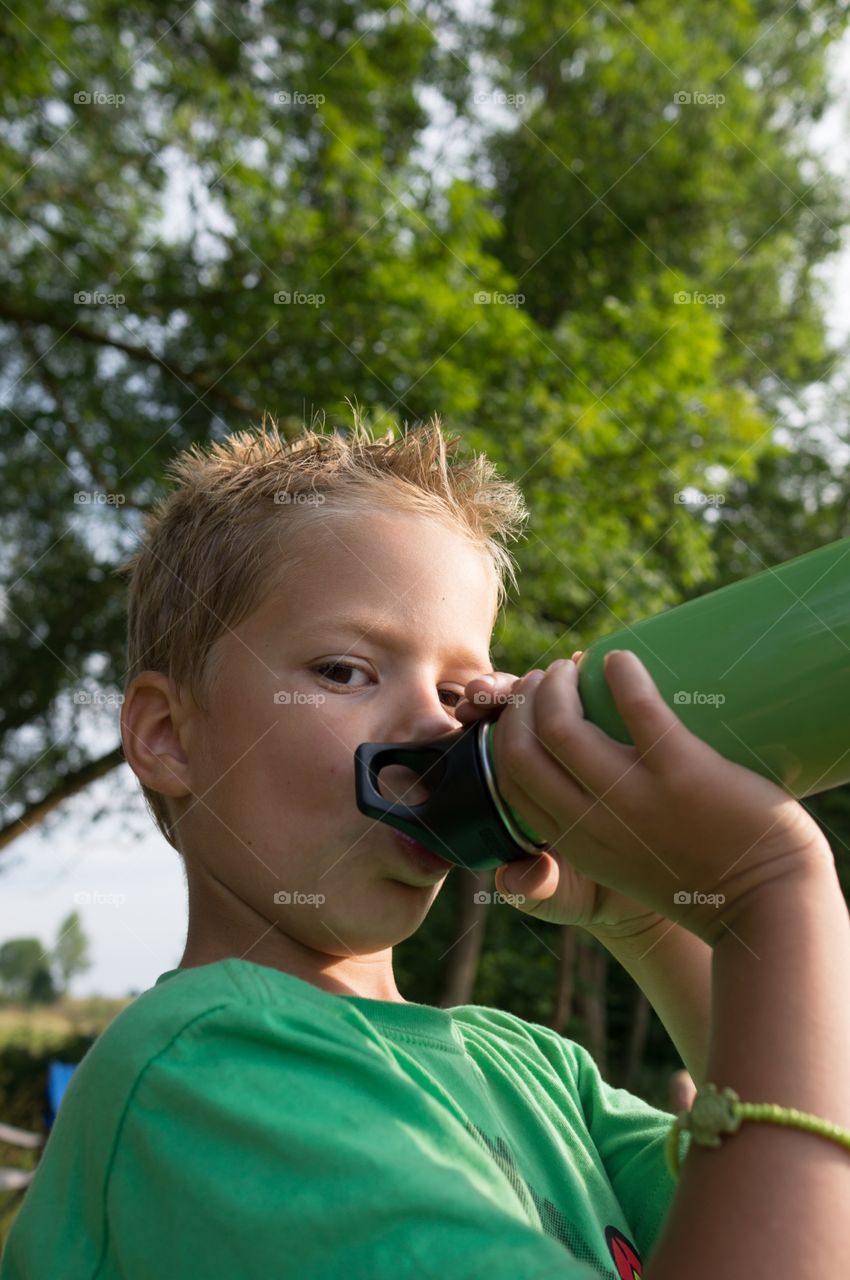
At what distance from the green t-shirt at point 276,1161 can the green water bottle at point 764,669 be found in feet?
1.23

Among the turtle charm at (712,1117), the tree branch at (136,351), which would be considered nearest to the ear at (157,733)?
the turtle charm at (712,1117)

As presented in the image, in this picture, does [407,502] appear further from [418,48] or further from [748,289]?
[748,289]

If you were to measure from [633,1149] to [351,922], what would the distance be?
0.52 meters

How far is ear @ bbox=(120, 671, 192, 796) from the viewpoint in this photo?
1409mm

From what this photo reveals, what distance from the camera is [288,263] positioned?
20.3 feet

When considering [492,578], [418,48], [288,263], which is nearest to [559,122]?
[418,48]

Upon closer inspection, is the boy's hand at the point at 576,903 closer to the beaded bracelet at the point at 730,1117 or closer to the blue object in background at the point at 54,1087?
the beaded bracelet at the point at 730,1117

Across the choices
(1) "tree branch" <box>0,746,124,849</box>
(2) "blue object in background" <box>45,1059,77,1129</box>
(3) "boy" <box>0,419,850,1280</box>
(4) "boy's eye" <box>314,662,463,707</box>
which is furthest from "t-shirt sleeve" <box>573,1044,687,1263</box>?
(1) "tree branch" <box>0,746,124,849</box>

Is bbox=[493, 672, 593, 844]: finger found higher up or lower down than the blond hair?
lower down

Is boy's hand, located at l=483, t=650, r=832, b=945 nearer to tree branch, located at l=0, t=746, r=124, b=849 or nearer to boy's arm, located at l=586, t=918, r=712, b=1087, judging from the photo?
boy's arm, located at l=586, t=918, r=712, b=1087

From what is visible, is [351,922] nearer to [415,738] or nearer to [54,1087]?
[415,738]

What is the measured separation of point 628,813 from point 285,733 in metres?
0.42

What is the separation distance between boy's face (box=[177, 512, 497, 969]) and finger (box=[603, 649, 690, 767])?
11.2 inches

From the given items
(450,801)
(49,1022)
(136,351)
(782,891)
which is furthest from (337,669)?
(49,1022)
